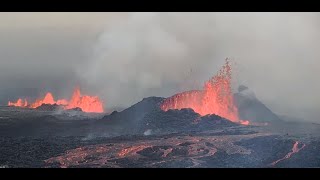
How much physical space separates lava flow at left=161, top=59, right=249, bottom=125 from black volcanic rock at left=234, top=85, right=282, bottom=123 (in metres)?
0.15

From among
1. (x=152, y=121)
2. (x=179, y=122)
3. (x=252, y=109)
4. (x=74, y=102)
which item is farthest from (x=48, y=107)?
(x=252, y=109)

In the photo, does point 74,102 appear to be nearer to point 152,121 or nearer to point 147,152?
point 152,121

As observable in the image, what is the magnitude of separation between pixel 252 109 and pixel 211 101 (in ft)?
3.73

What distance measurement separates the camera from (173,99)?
1019cm

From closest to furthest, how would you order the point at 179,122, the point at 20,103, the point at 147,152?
the point at 20,103
the point at 147,152
the point at 179,122

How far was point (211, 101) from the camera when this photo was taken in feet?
35.5

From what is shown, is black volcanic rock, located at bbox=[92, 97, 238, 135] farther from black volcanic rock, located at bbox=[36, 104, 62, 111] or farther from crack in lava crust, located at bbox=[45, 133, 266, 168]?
black volcanic rock, located at bbox=[36, 104, 62, 111]

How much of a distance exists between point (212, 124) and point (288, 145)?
1630 mm

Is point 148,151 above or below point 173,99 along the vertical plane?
below

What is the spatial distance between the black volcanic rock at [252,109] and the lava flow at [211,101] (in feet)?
0.51
